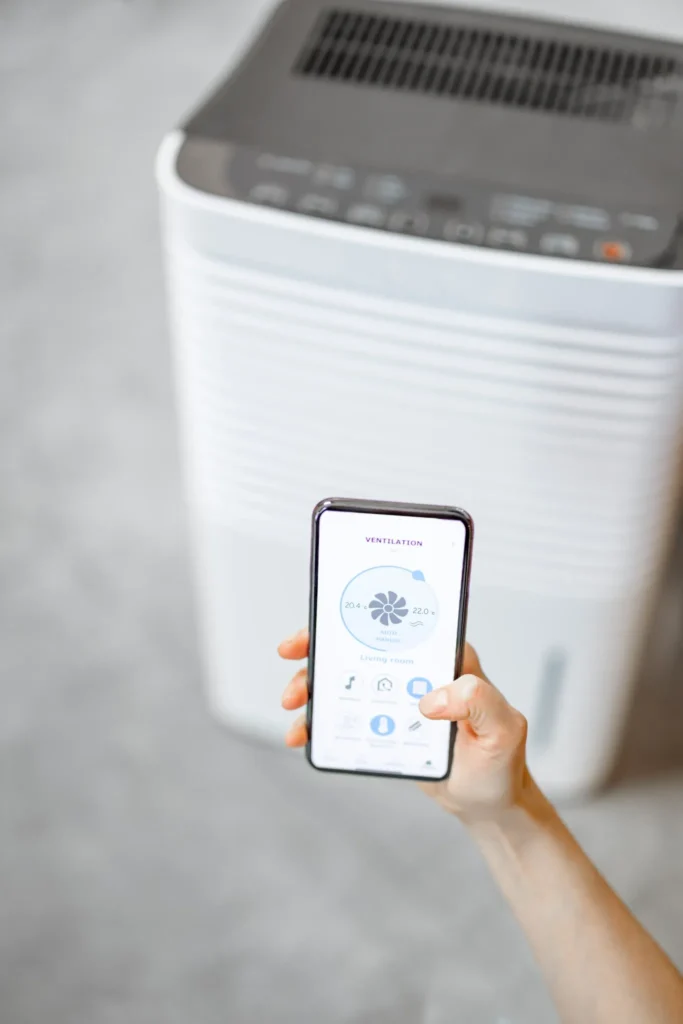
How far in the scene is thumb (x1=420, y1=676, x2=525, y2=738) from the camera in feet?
2.27

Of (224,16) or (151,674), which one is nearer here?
(151,674)

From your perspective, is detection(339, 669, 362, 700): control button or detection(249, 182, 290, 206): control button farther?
detection(249, 182, 290, 206): control button

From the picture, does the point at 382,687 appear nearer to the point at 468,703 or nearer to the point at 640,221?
the point at 468,703

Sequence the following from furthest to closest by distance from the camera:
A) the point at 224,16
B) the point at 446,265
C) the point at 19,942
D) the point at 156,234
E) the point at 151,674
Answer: the point at 224,16 < the point at 156,234 < the point at 151,674 < the point at 19,942 < the point at 446,265

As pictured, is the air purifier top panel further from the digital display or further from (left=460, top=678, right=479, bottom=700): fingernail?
(left=460, top=678, right=479, bottom=700): fingernail

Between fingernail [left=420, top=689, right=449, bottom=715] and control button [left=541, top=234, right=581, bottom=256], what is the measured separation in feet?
1.14

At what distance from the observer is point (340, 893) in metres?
1.23

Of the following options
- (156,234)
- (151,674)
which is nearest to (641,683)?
(151,674)

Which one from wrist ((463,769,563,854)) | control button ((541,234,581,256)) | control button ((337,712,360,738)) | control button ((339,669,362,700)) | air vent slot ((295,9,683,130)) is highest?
air vent slot ((295,9,683,130))

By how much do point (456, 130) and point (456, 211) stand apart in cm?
12

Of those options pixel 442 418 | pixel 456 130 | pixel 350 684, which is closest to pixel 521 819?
pixel 350 684

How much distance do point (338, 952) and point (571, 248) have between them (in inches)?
28.4

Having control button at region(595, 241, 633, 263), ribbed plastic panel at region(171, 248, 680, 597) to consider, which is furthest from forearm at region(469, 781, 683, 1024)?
control button at region(595, 241, 633, 263)

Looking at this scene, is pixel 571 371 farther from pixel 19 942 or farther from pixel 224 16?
pixel 224 16
